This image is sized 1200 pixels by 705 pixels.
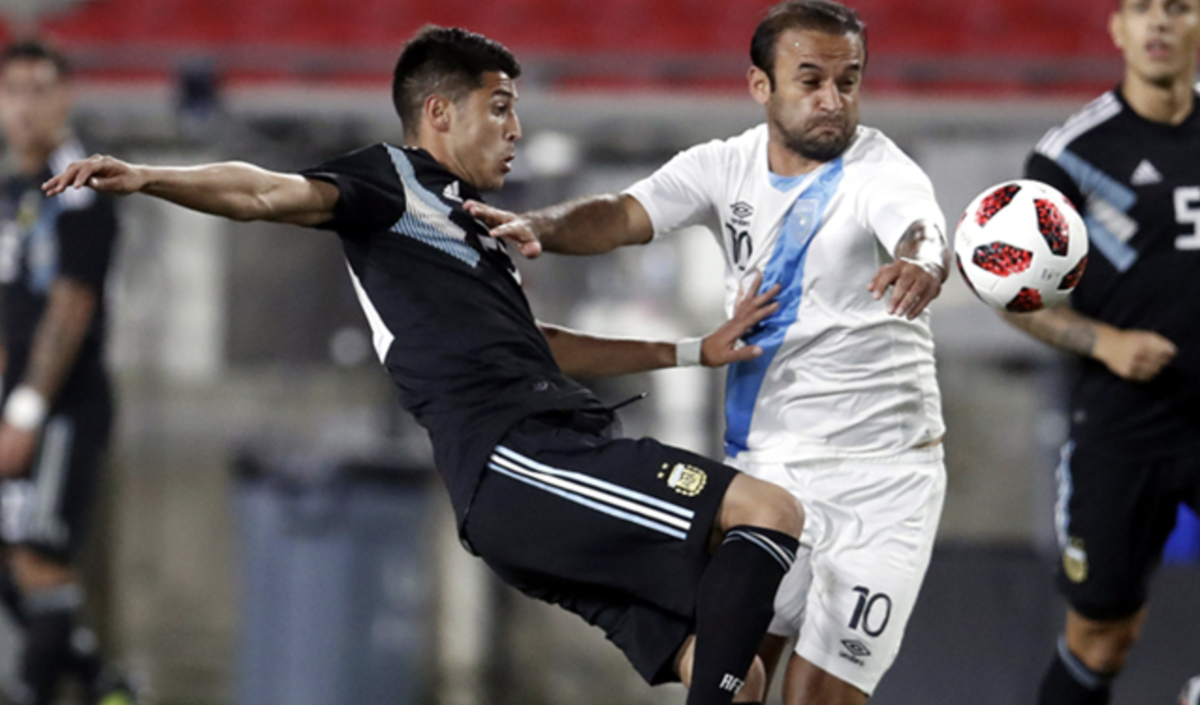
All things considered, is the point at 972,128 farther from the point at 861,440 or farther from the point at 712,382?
the point at 861,440

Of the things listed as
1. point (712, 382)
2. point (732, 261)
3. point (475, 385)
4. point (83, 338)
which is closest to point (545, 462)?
point (475, 385)

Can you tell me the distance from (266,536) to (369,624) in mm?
575

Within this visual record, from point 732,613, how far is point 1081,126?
6.40 ft

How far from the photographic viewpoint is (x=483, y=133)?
10.7ft

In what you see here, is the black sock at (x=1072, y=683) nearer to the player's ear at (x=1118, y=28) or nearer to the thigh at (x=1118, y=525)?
the thigh at (x=1118, y=525)

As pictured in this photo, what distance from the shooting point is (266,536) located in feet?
20.3

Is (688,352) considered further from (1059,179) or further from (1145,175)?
(1145,175)

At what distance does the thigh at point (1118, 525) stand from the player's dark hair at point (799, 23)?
1.46 m

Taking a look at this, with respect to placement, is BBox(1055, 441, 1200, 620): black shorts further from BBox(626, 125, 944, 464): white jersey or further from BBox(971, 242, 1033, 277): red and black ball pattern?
BBox(971, 242, 1033, 277): red and black ball pattern

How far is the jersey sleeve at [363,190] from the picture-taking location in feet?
9.65

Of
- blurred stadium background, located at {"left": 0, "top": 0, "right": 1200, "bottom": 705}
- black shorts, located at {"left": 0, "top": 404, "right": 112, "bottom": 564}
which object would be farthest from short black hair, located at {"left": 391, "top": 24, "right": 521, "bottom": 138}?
blurred stadium background, located at {"left": 0, "top": 0, "right": 1200, "bottom": 705}

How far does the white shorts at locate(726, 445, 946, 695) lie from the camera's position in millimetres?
3250

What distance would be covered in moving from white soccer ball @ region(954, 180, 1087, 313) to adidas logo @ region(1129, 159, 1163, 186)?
0.81 meters

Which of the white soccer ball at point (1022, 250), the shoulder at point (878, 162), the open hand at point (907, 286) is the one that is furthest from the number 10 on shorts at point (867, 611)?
the shoulder at point (878, 162)
